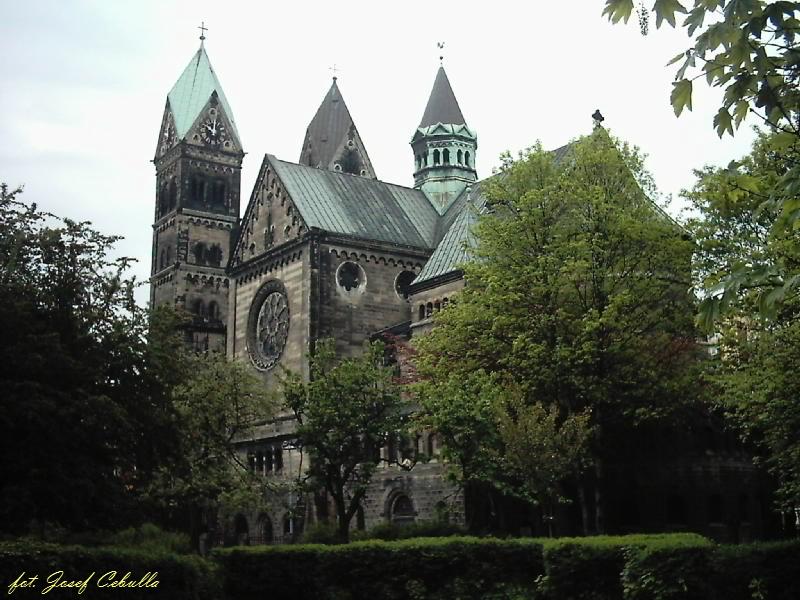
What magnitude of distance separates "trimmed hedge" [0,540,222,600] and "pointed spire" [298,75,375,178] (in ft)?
188

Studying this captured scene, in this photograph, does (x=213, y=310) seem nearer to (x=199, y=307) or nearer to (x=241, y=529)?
(x=199, y=307)

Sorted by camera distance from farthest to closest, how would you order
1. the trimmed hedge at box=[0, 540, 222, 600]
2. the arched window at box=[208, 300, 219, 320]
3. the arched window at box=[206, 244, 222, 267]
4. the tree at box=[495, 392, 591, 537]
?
1. the arched window at box=[206, 244, 222, 267]
2. the arched window at box=[208, 300, 219, 320]
3. the tree at box=[495, 392, 591, 537]
4. the trimmed hedge at box=[0, 540, 222, 600]

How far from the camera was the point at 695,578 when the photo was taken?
17.0 m

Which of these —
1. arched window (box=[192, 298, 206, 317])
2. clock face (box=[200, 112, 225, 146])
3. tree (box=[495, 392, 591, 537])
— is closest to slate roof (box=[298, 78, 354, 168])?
clock face (box=[200, 112, 225, 146])

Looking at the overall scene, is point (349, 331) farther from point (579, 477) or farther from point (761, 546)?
point (761, 546)

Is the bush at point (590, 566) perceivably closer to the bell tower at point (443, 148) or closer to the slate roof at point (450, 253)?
the slate roof at point (450, 253)

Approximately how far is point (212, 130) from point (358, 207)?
27.4 m

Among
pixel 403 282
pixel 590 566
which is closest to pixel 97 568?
pixel 590 566

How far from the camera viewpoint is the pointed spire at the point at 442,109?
67525mm

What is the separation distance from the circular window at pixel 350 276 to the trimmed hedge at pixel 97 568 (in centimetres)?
3253

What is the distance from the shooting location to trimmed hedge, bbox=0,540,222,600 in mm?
13734

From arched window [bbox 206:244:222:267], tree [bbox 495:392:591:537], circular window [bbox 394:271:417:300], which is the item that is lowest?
tree [bbox 495:392:591:537]

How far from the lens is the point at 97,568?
49.8ft

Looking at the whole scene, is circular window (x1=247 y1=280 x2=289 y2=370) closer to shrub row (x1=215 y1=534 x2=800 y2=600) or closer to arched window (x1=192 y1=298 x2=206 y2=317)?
arched window (x1=192 y1=298 x2=206 y2=317)
